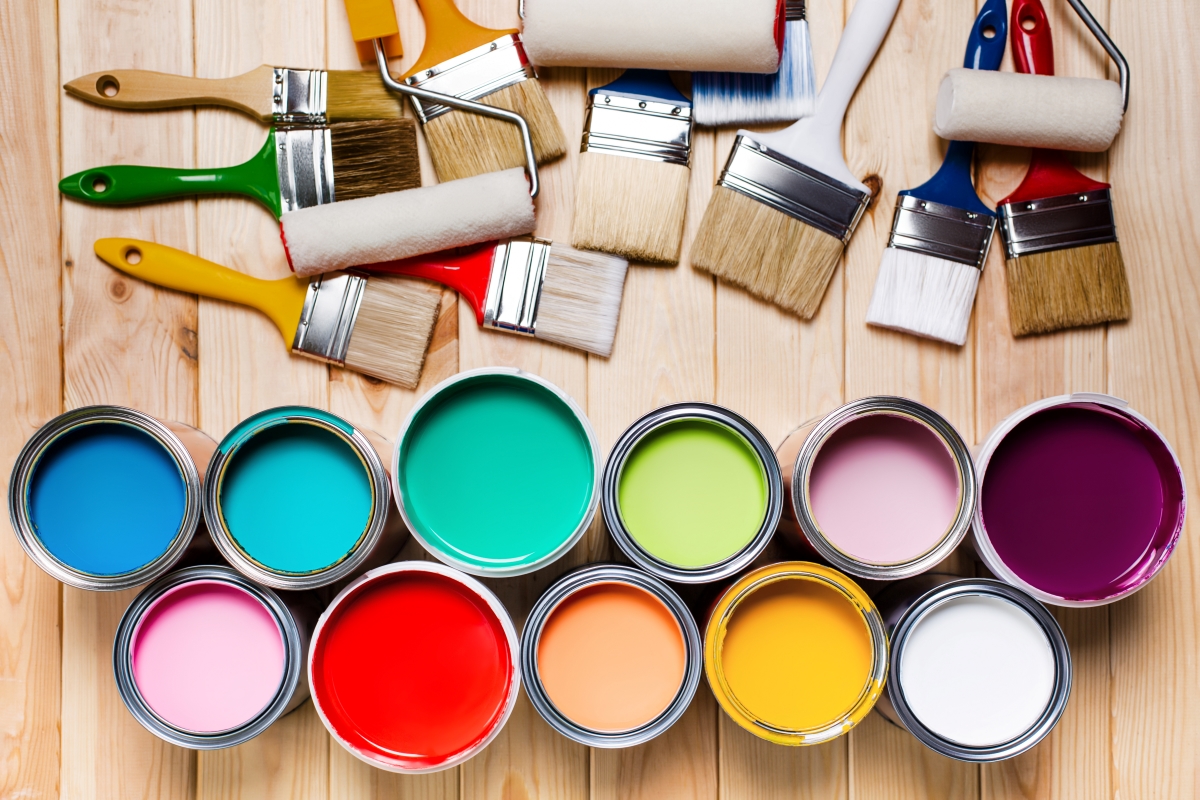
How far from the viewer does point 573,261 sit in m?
1.21

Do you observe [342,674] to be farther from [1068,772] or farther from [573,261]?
[1068,772]

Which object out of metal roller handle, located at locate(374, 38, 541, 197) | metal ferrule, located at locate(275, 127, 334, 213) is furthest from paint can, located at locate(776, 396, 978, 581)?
metal ferrule, located at locate(275, 127, 334, 213)

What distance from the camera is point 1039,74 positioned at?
1.22 metres

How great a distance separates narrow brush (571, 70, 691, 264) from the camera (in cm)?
121

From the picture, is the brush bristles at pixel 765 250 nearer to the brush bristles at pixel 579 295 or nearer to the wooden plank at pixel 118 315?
the brush bristles at pixel 579 295

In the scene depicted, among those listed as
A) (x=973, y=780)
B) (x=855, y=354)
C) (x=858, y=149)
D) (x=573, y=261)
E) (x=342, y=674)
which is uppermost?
(x=858, y=149)

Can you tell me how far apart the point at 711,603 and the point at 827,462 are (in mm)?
256

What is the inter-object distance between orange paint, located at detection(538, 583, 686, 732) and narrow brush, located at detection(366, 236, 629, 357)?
0.39m

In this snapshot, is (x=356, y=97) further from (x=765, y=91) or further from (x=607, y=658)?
(x=607, y=658)

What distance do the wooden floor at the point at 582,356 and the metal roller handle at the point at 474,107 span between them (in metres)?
0.05

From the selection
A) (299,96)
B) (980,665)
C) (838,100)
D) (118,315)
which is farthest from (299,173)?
(980,665)

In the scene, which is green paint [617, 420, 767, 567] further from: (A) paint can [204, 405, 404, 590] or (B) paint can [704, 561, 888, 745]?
(A) paint can [204, 405, 404, 590]

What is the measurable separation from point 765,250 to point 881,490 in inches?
15.6

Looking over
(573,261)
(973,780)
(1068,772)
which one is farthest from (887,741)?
(573,261)
